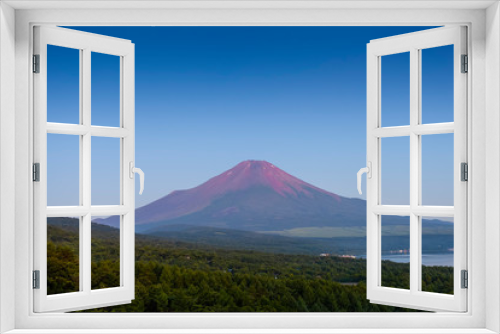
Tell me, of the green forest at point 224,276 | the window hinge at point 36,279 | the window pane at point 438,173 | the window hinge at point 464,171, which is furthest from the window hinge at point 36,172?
the window pane at point 438,173

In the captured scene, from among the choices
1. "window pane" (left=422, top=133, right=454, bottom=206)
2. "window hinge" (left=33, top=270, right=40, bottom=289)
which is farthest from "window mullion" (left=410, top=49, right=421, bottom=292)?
"window pane" (left=422, top=133, right=454, bottom=206)

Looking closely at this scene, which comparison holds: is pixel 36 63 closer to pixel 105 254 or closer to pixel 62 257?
pixel 62 257

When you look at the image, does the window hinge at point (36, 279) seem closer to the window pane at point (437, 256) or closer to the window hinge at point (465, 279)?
the window hinge at point (465, 279)

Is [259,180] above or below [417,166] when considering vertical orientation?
below

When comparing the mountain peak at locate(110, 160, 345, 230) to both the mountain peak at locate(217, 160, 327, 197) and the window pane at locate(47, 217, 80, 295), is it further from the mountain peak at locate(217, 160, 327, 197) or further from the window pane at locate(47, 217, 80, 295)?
the window pane at locate(47, 217, 80, 295)

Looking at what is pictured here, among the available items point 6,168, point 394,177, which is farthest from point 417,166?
point 394,177
